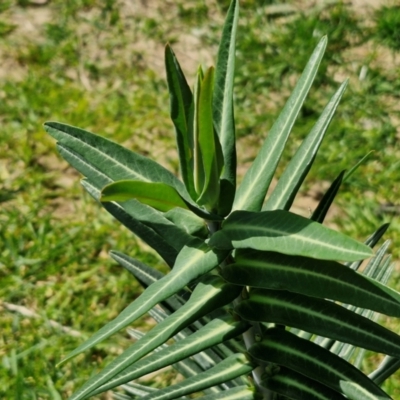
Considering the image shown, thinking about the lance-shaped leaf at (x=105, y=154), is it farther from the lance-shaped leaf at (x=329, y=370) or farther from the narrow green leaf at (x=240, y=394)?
the narrow green leaf at (x=240, y=394)

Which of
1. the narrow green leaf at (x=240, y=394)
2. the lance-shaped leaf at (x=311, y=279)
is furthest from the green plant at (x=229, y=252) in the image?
the narrow green leaf at (x=240, y=394)

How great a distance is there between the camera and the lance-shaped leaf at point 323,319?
36.7 inches

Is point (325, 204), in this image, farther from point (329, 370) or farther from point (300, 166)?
point (329, 370)

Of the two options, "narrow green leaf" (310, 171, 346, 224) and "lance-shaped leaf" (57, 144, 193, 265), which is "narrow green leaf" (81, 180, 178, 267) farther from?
"narrow green leaf" (310, 171, 346, 224)

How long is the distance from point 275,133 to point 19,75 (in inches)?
86.6

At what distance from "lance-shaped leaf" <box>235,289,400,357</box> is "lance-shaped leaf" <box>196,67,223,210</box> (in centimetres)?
18

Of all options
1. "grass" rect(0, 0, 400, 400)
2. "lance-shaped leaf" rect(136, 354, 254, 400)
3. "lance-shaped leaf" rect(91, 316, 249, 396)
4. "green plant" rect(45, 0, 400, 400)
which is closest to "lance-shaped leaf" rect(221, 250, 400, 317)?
"green plant" rect(45, 0, 400, 400)

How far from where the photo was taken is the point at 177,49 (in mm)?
2973

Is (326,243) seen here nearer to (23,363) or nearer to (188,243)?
(188,243)

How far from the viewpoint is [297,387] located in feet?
3.60

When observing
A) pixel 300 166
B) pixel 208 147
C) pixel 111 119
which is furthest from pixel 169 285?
pixel 111 119

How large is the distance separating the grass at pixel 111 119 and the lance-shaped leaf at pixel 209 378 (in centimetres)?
99

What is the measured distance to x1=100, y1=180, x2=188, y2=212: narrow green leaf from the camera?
752mm

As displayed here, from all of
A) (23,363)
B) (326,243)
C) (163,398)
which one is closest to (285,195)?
(326,243)
